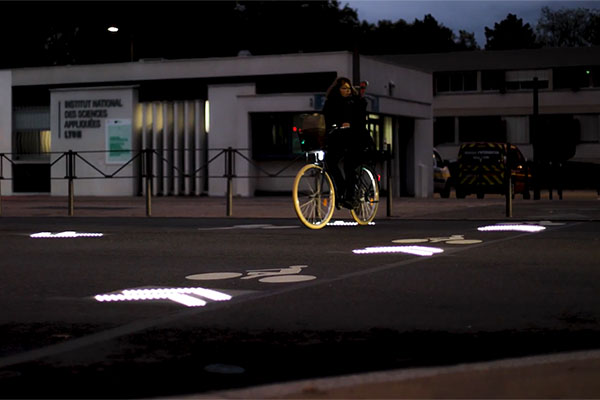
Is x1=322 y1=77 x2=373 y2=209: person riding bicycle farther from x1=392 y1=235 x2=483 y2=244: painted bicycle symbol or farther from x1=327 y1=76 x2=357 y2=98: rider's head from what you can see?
x1=392 y1=235 x2=483 y2=244: painted bicycle symbol

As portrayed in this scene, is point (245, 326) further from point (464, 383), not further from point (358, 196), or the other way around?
point (358, 196)

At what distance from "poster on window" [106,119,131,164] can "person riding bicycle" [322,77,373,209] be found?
73.8ft

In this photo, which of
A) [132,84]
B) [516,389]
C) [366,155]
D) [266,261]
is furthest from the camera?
[132,84]

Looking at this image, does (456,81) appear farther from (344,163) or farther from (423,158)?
(344,163)

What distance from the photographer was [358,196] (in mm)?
14547

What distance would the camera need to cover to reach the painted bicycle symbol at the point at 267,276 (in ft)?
27.5

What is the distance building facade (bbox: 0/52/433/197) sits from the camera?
1335 inches

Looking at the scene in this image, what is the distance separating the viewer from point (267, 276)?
8.63 m

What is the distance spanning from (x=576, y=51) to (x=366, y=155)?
5452 cm

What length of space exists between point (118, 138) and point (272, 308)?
1188 inches

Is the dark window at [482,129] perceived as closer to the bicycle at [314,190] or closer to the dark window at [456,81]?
the dark window at [456,81]

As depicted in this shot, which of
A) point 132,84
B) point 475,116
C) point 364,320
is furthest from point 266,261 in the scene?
point 475,116

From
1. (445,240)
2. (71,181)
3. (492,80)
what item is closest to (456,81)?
(492,80)

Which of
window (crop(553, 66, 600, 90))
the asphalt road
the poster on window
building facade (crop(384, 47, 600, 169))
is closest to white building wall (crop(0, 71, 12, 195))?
the poster on window
